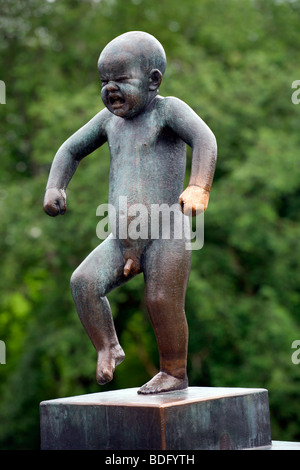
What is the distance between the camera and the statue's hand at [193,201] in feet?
12.7

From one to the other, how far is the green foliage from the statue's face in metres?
6.37

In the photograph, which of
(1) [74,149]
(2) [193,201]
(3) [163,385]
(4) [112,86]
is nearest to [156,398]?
(3) [163,385]

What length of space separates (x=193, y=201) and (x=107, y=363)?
3.02ft

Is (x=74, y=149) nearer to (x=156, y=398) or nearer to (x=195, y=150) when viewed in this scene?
(x=195, y=150)

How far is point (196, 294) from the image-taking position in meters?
10.6

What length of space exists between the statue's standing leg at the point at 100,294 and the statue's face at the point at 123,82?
722 mm

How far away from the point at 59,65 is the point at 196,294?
5376 mm

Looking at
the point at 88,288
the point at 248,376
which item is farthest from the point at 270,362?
the point at 88,288

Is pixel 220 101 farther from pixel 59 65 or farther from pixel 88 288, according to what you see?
pixel 88 288

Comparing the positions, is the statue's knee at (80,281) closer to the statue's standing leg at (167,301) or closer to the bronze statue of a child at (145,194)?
the bronze statue of a child at (145,194)

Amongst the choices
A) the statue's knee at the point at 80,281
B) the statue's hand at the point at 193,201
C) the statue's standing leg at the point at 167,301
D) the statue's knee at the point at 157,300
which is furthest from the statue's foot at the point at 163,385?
the statue's hand at the point at 193,201

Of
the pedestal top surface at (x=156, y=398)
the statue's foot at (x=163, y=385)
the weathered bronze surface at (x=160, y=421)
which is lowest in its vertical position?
the weathered bronze surface at (x=160, y=421)

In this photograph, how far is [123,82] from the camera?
164 inches

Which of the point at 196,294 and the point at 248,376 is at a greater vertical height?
the point at 196,294
